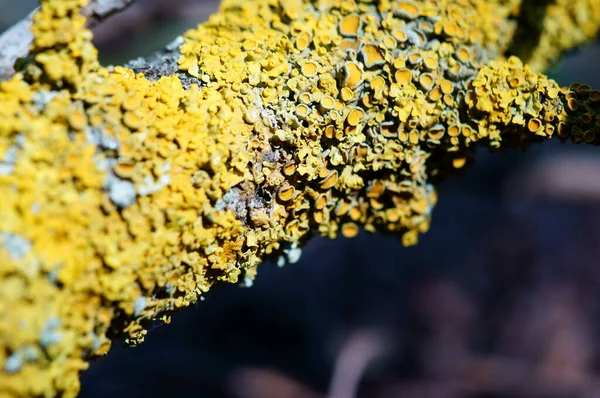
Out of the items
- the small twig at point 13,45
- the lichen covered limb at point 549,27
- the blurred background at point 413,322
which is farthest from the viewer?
the blurred background at point 413,322

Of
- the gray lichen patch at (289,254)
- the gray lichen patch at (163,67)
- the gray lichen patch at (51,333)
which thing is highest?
the gray lichen patch at (163,67)

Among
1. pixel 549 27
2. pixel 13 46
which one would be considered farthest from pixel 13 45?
pixel 549 27

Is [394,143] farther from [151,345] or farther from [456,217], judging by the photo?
[456,217]

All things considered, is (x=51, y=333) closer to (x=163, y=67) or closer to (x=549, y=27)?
(x=163, y=67)

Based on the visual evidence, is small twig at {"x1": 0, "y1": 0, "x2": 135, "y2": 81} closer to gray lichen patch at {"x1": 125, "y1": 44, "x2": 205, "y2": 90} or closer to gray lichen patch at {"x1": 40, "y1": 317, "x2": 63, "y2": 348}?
gray lichen patch at {"x1": 125, "y1": 44, "x2": 205, "y2": 90}

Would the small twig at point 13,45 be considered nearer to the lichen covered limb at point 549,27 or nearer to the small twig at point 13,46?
the small twig at point 13,46

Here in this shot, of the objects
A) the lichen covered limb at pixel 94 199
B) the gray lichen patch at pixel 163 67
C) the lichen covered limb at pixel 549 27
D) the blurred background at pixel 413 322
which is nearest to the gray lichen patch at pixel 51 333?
the lichen covered limb at pixel 94 199

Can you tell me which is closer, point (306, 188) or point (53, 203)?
point (53, 203)

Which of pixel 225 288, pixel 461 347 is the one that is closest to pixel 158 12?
pixel 225 288
